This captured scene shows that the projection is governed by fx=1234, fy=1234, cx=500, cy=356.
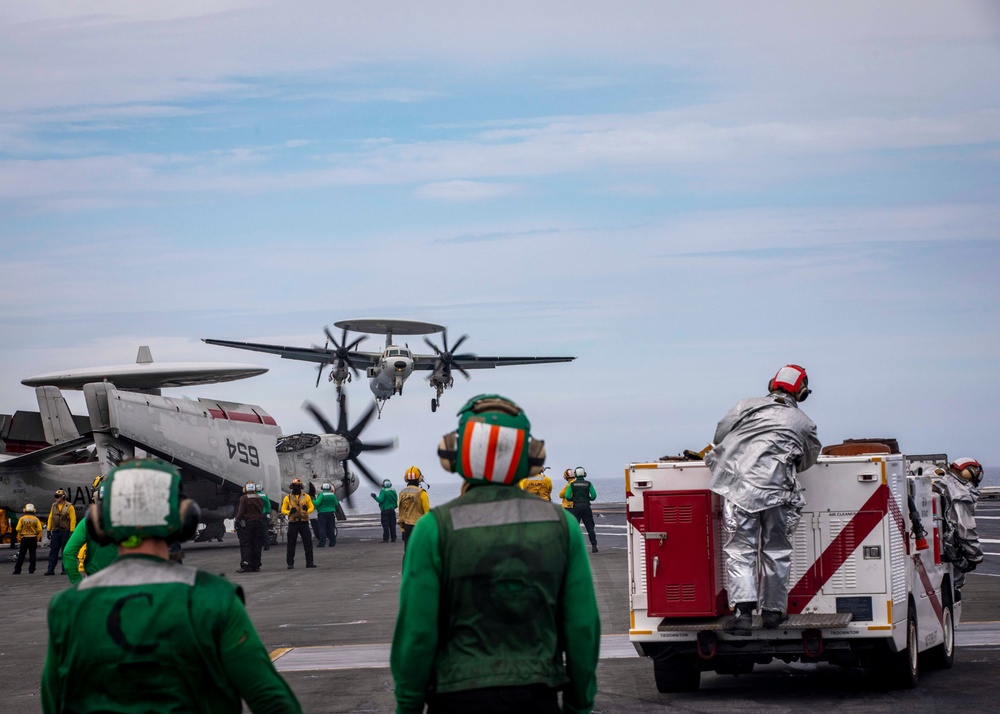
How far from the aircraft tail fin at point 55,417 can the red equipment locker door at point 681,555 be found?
31352 millimetres

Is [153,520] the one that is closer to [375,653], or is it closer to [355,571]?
[375,653]

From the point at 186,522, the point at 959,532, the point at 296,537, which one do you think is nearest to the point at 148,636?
the point at 186,522

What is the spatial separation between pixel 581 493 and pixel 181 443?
1417 cm

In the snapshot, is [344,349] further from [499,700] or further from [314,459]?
[499,700]

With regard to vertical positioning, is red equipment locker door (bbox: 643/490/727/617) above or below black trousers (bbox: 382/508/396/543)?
above

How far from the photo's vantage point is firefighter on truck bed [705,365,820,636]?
898 centimetres

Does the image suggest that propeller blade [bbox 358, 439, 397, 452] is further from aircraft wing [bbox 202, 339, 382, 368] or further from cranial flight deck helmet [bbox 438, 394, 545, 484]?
cranial flight deck helmet [bbox 438, 394, 545, 484]

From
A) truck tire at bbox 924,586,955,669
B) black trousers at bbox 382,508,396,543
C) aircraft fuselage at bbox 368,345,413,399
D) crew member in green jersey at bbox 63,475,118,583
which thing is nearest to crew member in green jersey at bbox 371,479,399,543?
black trousers at bbox 382,508,396,543

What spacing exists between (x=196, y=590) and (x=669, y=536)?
6153mm

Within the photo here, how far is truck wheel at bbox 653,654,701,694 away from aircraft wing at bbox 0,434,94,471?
26631 mm

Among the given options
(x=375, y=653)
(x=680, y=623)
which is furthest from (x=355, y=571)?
(x=680, y=623)

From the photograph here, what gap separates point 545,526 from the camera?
420 cm

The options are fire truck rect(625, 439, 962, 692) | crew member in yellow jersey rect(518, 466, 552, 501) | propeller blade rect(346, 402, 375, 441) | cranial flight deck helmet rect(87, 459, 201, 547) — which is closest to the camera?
cranial flight deck helmet rect(87, 459, 201, 547)

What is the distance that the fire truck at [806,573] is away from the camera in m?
9.17
